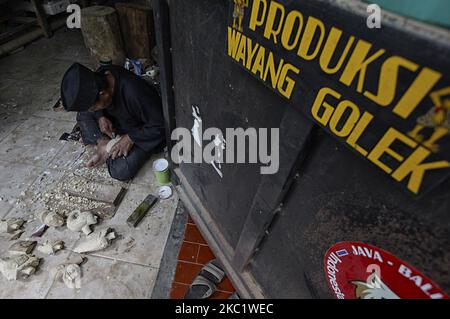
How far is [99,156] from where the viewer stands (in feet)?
8.95

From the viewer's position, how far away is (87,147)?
9.63 feet

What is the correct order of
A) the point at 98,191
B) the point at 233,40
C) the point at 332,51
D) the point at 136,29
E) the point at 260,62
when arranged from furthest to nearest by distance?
the point at 136,29, the point at 98,191, the point at 233,40, the point at 260,62, the point at 332,51

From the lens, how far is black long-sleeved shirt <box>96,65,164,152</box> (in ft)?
7.83

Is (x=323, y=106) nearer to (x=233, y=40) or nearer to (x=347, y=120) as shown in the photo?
(x=347, y=120)

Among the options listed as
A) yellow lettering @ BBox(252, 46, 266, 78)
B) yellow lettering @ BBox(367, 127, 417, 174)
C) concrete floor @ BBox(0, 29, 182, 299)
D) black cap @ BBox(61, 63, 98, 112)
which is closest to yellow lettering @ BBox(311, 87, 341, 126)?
yellow lettering @ BBox(367, 127, 417, 174)

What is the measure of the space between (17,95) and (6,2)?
238 centimetres

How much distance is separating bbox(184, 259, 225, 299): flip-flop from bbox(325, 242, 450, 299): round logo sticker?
106 centimetres

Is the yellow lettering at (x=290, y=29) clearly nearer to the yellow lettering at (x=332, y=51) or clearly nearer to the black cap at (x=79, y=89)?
the yellow lettering at (x=332, y=51)

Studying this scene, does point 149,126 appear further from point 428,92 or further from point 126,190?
point 428,92

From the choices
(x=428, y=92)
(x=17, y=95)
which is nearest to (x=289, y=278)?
(x=428, y=92)

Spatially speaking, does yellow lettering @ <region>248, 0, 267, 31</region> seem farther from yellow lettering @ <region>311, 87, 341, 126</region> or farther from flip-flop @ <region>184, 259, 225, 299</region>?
flip-flop @ <region>184, 259, 225, 299</region>

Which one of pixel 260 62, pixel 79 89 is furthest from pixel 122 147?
pixel 260 62

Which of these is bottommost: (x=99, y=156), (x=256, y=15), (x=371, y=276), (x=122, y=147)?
(x=99, y=156)

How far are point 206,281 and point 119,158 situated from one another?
1416mm
